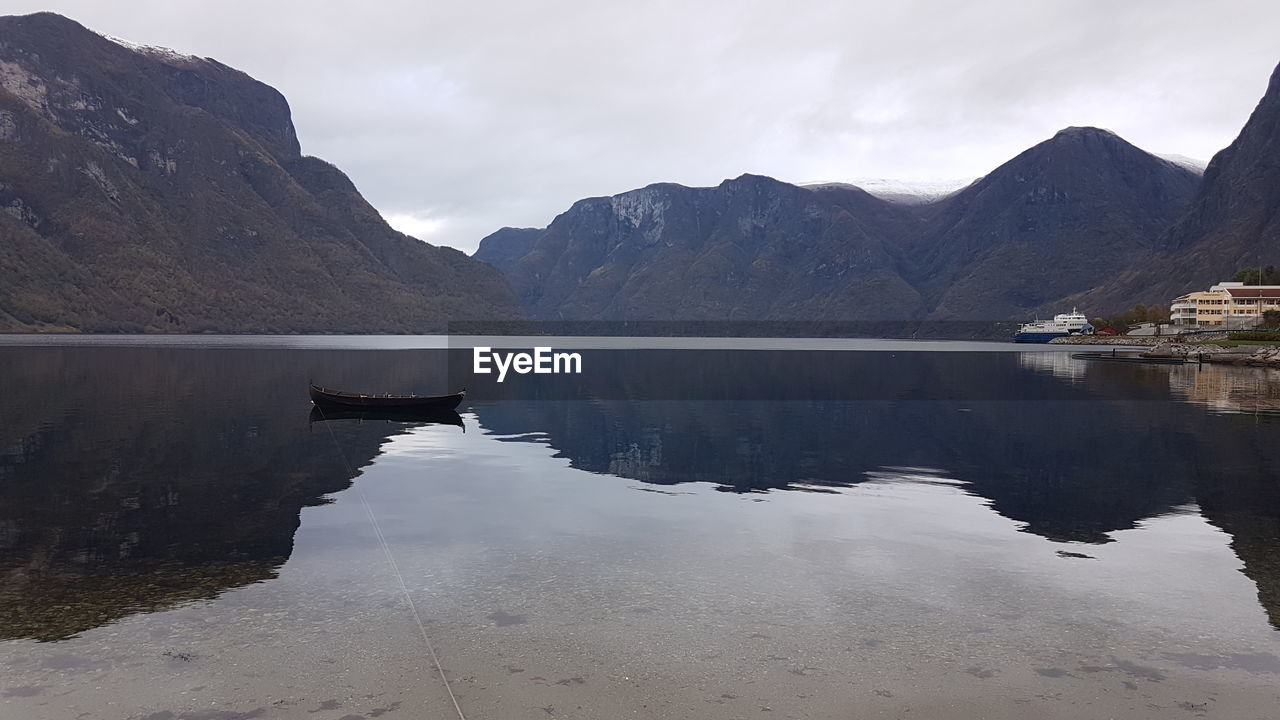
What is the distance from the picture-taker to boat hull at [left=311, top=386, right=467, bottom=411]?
63.6 meters

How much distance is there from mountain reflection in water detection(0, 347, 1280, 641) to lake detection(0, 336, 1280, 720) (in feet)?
0.78

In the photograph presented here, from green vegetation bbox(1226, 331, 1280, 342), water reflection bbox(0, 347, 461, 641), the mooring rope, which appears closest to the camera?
the mooring rope

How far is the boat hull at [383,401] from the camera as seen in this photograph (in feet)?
209

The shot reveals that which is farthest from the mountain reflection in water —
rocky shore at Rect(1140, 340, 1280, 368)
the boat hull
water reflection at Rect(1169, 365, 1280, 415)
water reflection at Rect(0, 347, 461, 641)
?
rocky shore at Rect(1140, 340, 1280, 368)

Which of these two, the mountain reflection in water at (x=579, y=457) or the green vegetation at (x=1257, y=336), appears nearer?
the mountain reflection in water at (x=579, y=457)

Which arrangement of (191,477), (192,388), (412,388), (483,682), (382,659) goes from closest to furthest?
(483,682)
(382,659)
(191,477)
(192,388)
(412,388)

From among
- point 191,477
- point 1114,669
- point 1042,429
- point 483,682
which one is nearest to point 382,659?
point 483,682

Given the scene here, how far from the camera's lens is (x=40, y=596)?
18781 mm

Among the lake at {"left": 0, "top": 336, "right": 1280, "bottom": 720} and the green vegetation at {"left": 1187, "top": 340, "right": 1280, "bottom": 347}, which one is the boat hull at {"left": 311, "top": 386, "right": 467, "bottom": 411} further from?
the green vegetation at {"left": 1187, "top": 340, "right": 1280, "bottom": 347}

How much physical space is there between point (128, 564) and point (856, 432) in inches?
1672

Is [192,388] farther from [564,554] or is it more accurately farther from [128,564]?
[564,554]

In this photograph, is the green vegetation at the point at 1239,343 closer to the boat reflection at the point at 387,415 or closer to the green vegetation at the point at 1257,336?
the green vegetation at the point at 1257,336

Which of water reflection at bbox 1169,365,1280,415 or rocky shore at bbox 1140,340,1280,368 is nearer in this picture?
water reflection at bbox 1169,365,1280,415

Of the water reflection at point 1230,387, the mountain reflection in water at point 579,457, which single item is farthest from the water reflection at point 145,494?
the water reflection at point 1230,387
